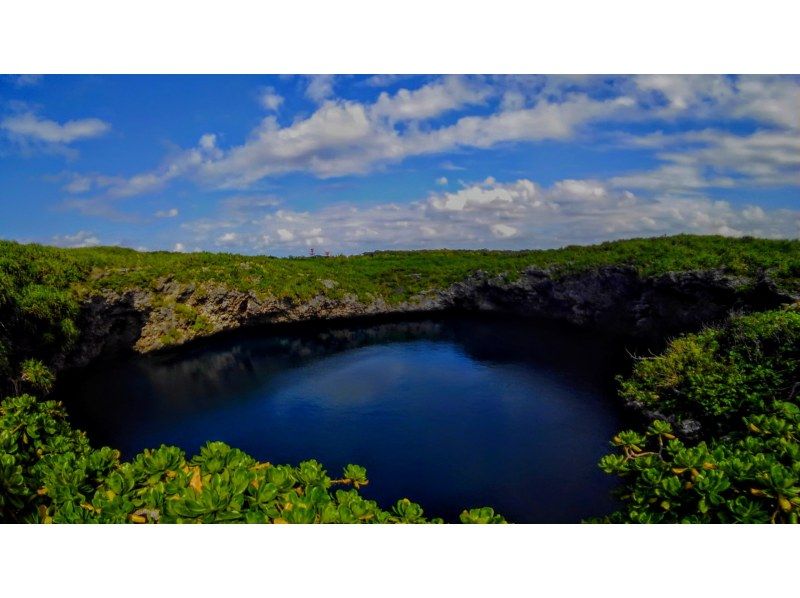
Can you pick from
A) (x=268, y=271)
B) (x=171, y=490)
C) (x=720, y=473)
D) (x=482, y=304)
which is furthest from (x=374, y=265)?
(x=720, y=473)

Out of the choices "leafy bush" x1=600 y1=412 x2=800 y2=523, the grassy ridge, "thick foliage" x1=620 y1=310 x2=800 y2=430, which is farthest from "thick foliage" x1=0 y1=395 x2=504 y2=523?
the grassy ridge

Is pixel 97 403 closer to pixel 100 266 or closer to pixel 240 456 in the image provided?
pixel 100 266

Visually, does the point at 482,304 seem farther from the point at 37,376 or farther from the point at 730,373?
the point at 37,376

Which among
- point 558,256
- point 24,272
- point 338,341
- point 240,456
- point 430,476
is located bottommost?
point 430,476

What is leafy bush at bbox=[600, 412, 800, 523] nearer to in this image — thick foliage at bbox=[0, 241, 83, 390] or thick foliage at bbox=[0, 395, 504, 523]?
thick foliage at bbox=[0, 395, 504, 523]

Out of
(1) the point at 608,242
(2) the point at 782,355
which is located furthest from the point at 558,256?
(2) the point at 782,355

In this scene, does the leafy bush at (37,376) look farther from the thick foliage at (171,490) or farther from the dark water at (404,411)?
the thick foliage at (171,490)
